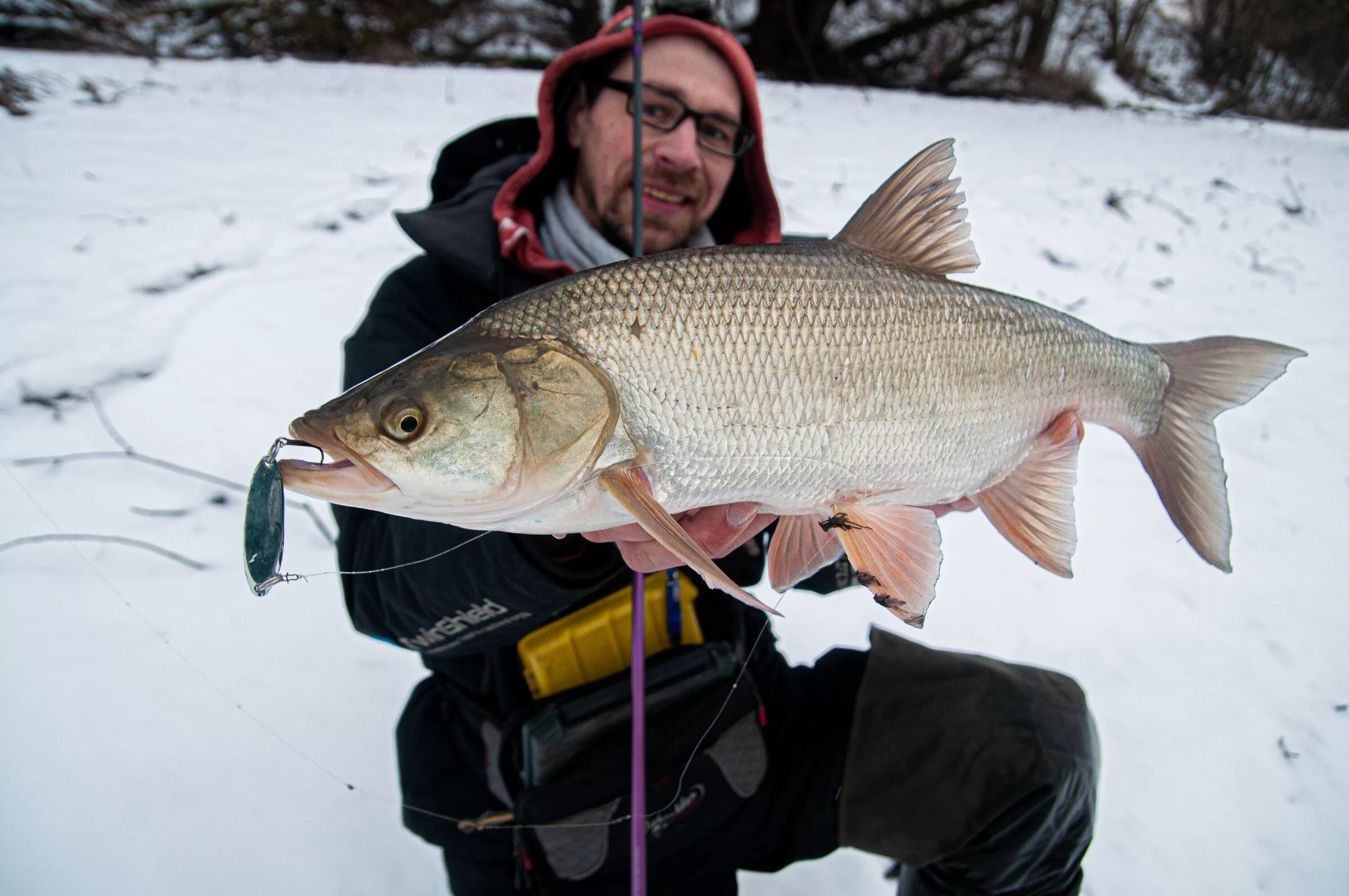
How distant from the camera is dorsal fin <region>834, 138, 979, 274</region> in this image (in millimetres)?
1098

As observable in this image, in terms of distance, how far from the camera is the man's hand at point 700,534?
3.44 feet

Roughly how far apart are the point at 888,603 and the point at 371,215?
12.3 ft

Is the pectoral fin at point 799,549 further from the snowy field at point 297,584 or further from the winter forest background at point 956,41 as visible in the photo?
the winter forest background at point 956,41

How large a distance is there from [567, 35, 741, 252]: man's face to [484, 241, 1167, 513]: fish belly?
849 millimetres

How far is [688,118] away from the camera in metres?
1.81

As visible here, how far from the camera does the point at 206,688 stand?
1587mm

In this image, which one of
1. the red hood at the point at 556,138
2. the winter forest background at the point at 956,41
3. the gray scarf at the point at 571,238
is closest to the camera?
the red hood at the point at 556,138

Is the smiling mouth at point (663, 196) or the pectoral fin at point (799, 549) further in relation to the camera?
the smiling mouth at point (663, 196)

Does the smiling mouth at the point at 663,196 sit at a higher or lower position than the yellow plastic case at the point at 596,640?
higher

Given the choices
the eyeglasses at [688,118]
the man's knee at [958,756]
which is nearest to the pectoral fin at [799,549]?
the man's knee at [958,756]

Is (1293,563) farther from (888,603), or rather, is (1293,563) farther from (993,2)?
(993,2)

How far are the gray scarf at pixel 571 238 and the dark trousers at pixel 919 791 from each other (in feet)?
4.06

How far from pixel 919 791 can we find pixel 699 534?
862mm

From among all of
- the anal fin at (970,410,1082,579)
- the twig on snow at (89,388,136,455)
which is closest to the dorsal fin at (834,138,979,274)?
the anal fin at (970,410,1082,579)
